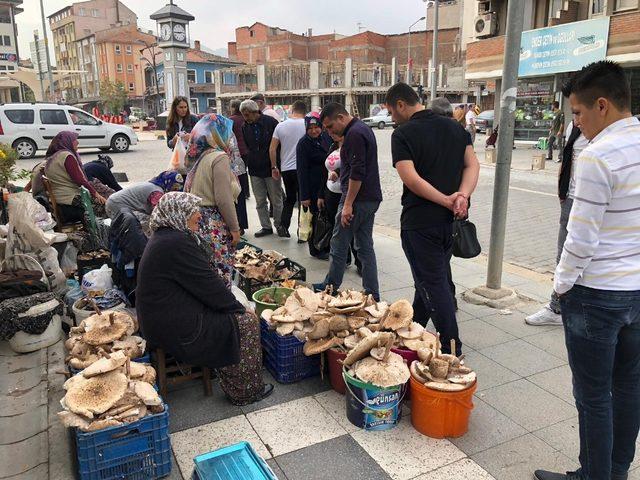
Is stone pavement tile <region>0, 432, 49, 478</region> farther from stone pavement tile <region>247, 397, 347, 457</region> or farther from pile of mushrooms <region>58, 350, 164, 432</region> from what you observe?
stone pavement tile <region>247, 397, 347, 457</region>

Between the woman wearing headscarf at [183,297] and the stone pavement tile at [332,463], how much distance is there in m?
0.68

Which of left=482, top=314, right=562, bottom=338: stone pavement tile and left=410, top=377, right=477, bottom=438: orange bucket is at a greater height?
left=410, top=377, right=477, bottom=438: orange bucket

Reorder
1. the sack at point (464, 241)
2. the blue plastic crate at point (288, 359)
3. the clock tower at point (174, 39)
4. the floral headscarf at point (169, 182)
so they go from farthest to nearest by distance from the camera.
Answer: the clock tower at point (174, 39) → the floral headscarf at point (169, 182) → the sack at point (464, 241) → the blue plastic crate at point (288, 359)

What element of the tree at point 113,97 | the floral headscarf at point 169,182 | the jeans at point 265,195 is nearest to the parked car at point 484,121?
the jeans at point 265,195

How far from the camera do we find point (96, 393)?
103 inches

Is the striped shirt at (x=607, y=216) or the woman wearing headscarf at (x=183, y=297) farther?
the woman wearing headscarf at (x=183, y=297)

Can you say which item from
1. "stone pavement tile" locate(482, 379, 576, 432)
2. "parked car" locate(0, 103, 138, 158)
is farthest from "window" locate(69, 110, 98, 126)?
"stone pavement tile" locate(482, 379, 576, 432)

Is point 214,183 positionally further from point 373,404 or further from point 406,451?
point 406,451

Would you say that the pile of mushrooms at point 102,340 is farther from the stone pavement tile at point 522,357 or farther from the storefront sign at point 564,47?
the storefront sign at point 564,47

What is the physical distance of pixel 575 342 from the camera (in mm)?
2252

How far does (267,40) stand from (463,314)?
6397cm

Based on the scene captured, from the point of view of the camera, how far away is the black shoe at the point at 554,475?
8.30ft

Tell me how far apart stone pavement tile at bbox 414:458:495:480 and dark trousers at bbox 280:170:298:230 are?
4913 millimetres

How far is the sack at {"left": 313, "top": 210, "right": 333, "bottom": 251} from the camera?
604cm
